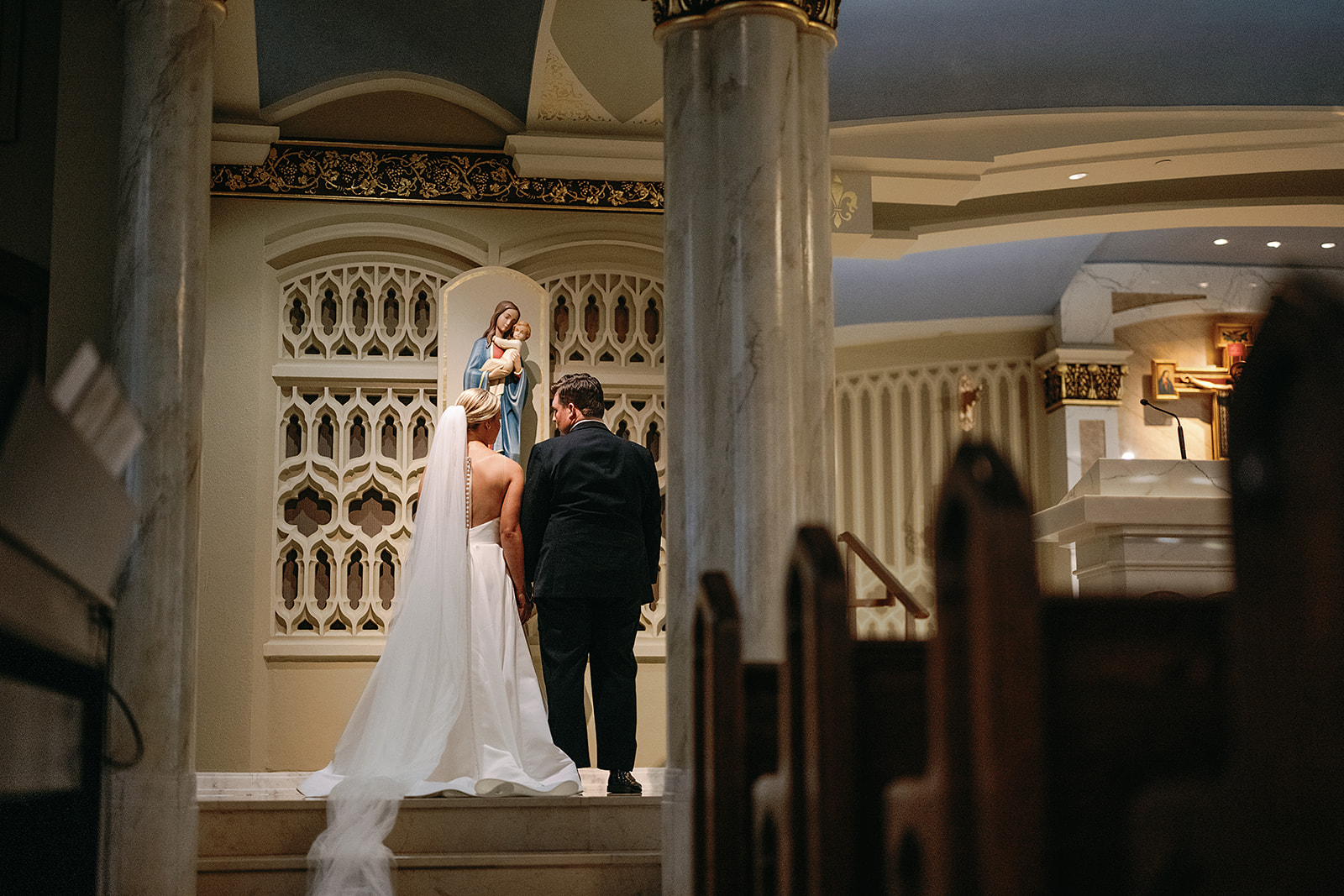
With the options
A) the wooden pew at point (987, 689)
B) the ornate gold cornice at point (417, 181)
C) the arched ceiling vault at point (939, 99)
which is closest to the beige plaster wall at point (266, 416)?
the ornate gold cornice at point (417, 181)

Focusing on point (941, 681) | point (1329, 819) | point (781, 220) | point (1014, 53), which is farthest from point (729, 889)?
point (1014, 53)

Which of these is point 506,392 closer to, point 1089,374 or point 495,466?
point 495,466

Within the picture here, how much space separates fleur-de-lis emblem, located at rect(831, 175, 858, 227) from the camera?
823 cm

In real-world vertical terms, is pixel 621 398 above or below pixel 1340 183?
below

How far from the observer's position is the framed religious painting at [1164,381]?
13383 mm

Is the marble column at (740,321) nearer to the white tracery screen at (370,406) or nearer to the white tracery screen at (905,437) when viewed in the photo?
the white tracery screen at (370,406)

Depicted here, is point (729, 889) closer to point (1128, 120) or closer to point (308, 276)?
point (308, 276)

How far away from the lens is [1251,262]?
13.2m

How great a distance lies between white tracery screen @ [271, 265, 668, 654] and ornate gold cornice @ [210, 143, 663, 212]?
0.42 metres

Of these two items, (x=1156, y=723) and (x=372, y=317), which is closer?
(x=1156, y=723)

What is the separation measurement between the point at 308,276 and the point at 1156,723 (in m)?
7.01

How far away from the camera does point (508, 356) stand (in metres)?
7.26

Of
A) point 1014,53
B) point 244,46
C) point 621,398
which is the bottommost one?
point 621,398

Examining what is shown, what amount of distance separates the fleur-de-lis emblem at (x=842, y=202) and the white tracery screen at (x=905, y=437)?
228 inches
